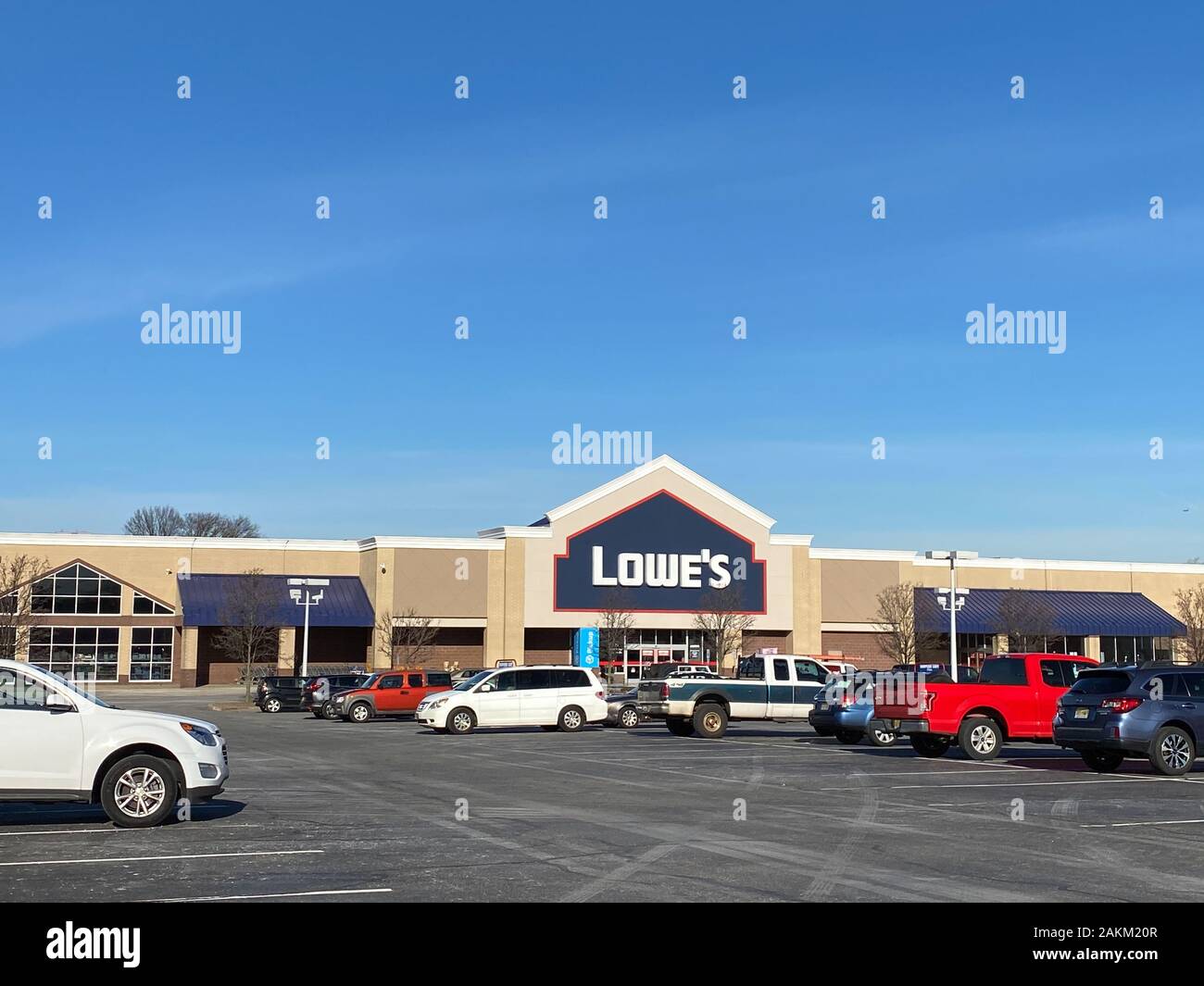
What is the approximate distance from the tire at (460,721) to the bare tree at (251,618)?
3249 centimetres

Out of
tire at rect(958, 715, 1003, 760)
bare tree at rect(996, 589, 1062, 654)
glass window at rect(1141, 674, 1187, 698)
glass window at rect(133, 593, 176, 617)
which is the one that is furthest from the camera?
bare tree at rect(996, 589, 1062, 654)

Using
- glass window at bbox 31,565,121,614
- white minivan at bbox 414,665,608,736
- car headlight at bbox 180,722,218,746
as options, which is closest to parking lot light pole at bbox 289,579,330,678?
glass window at bbox 31,565,121,614

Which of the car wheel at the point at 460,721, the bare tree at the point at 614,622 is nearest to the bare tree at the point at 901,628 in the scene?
the bare tree at the point at 614,622

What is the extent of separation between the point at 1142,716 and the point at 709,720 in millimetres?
12691

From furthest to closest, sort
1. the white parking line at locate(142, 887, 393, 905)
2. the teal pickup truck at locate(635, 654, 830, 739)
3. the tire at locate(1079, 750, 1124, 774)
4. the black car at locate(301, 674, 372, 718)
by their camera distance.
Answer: the black car at locate(301, 674, 372, 718), the teal pickup truck at locate(635, 654, 830, 739), the tire at locate(1079, 750, 1124, 774), the white parking line at locate(142, 887, 393, 905)

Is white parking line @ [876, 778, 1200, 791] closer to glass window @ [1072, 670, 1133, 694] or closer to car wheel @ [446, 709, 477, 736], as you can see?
glass window @ [1072, 670, 1133, 694]

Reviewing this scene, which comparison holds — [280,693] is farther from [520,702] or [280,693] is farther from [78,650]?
[78,650]

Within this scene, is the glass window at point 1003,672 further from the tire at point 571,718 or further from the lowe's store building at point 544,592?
the lowe's store building at point 544,592

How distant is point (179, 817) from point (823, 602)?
220 feet

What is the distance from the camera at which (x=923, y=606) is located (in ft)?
255

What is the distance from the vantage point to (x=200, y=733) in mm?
14664

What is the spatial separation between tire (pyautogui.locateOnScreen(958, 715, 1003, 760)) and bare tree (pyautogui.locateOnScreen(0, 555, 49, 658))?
40676 mm

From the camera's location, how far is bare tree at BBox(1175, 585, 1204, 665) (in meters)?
79.1

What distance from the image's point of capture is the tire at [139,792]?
13938 mm
